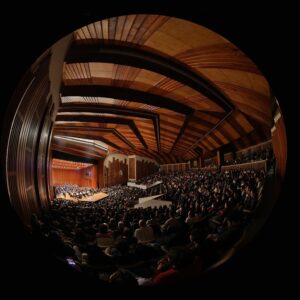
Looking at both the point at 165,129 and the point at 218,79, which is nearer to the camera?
the point at 218,79

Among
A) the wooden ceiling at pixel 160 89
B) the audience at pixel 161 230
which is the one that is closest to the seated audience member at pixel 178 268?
the audience at pixel 161 230

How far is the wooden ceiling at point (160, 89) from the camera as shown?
1.11 metres

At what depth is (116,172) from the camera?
4.72ft

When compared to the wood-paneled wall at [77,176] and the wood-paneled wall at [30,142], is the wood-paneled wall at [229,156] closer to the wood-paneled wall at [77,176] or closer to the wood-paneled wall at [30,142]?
the wood-paneled wall at [77,176]

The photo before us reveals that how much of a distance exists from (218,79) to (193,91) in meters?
0.16

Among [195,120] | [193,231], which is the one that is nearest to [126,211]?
[193,231]

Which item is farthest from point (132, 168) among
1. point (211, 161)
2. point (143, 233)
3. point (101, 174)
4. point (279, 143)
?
point (279, 143)

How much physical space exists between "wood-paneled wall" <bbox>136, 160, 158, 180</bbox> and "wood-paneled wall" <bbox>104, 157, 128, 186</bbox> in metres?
0.09

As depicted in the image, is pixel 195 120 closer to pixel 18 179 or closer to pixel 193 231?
pixel 193 231

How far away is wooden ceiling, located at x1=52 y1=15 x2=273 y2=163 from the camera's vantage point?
1.11m

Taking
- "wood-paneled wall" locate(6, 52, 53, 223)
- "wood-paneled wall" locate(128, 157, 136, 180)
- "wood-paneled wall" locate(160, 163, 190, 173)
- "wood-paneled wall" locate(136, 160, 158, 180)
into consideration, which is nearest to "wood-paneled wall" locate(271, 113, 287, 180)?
"wood-paneled wall" locate(160, 163, 190, 173)

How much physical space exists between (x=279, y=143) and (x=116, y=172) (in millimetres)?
1124

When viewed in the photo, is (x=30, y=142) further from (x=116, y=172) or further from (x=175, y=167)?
(x=175, y=167)

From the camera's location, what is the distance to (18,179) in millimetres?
1314
